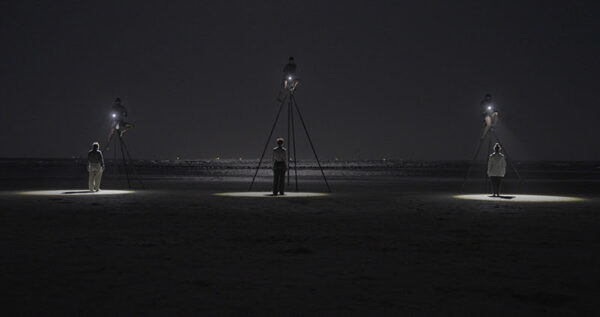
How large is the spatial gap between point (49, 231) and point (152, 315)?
20.9ft

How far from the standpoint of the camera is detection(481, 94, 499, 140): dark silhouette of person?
23.7m

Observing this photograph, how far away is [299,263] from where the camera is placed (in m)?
7.49

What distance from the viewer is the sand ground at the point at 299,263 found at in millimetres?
5469

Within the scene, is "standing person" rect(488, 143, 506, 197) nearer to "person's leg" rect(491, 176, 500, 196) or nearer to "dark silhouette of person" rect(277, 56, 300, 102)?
"person's leg" rect(491, 176, 500, 196)

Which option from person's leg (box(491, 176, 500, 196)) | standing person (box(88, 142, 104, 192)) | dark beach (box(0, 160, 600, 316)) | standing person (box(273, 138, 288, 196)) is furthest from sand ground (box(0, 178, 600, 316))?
standing person (box(88, 142, 104, 192))

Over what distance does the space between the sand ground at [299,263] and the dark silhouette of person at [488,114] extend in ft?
34.2

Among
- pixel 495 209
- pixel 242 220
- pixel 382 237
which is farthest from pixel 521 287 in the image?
pixel 495 209

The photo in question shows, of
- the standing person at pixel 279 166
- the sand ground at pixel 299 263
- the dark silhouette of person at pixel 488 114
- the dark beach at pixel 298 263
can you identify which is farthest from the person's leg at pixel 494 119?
the sand ground at pixel 299 263

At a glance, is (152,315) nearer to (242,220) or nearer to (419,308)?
(419,308)

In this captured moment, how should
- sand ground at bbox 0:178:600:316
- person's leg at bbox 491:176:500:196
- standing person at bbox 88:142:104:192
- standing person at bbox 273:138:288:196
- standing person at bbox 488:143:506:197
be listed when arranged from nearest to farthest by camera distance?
sand ground at bbox 0:178:600:316 → standing person at bbox 488:143:506:197 → person's leg at bbox 491:176:500:196 → standing person at bbox 273:138:288:196 → standing person at bbox 88:142:104:192

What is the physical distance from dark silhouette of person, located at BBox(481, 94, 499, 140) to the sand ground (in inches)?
410

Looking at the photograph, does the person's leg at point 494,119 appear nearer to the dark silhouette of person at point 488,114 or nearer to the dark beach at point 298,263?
the dark silhouette of person at point 488,114

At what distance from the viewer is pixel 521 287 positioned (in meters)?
6.17

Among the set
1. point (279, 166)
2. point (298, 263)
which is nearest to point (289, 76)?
point (279, 166)
